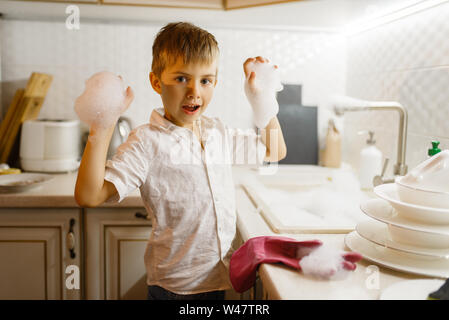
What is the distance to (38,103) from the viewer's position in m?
1.68

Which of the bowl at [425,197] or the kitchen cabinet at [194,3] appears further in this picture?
the kitchen cabinet at [194,3]

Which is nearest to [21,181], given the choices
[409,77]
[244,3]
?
[244,3]

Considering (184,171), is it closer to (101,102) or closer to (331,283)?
(101,102)

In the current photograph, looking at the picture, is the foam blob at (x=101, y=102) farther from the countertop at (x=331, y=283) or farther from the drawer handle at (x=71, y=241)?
the drawer handle at (x=71, y=241)

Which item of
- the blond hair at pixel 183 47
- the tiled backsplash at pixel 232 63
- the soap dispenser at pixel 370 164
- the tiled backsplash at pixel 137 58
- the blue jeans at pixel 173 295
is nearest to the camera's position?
the blond hair at pixel 183 47

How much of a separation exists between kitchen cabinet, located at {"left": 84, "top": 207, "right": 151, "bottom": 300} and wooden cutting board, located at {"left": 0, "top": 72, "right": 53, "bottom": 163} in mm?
579

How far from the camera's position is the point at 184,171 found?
88 cm

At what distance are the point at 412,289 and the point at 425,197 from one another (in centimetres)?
17

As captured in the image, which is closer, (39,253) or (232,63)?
(39,253)

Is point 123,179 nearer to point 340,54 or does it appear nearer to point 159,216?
point 159,216

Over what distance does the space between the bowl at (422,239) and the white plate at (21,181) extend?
1.12 meters

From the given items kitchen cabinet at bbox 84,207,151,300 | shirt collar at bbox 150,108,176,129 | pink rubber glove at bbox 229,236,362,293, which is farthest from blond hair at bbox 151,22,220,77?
kitchen cabinet at bbox 84,207,151,300

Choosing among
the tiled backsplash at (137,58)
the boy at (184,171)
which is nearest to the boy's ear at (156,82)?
the boy at (184,171)

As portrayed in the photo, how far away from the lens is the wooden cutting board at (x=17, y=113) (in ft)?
5.25
